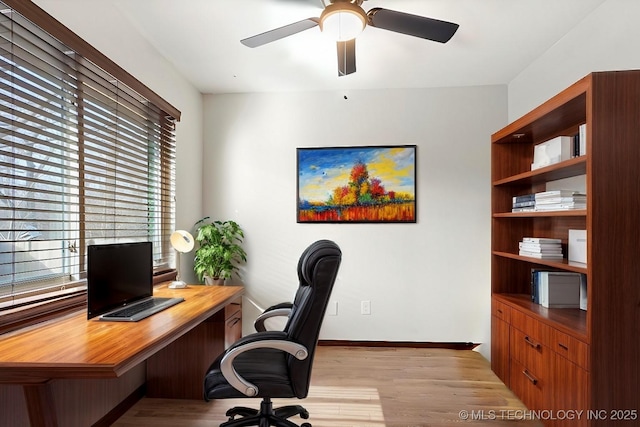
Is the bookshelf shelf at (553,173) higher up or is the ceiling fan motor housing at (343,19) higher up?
the ceiling fan motor housing at (343,19)

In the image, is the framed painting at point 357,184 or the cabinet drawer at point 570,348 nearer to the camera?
the cabinet drawer at point 570,348

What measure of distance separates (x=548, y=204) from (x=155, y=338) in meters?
2.34

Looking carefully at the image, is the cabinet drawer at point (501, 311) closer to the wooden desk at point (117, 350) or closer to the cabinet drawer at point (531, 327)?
the cabinet drawer at point (531, 327)

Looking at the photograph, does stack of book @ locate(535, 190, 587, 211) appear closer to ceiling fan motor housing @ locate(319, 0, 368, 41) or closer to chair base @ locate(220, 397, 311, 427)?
ceiling fan motor housing @ locate(319, 0, 368, 41)

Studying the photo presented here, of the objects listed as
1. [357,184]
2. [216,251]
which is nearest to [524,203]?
[357,184]

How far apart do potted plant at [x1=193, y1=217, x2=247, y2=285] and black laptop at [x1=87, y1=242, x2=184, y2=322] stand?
101cm

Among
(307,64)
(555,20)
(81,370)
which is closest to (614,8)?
(555,20)

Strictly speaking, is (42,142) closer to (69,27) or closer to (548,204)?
(69,27)

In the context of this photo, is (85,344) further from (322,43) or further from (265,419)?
(322,43)

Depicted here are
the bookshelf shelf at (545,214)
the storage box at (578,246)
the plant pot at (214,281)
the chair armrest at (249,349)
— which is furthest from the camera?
the plant pot at (214,281)

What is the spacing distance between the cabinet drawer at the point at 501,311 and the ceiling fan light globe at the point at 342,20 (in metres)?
2.20

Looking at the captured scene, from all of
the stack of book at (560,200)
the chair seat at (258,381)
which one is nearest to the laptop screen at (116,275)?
the chair seat at (258,381)

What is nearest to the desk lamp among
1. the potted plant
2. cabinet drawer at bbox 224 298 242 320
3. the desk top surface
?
cabinet drawer at bbox 224 298 242 320

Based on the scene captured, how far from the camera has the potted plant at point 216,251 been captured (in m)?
3.38
